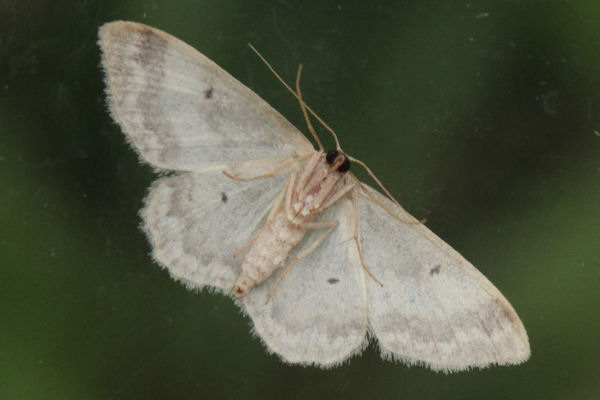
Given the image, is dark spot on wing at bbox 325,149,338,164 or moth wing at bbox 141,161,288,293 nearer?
dark spot on wing at bbox 325,149,338,164

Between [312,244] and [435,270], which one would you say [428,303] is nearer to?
[435,270]

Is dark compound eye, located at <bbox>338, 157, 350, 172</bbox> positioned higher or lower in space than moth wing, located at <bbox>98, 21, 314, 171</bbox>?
higher

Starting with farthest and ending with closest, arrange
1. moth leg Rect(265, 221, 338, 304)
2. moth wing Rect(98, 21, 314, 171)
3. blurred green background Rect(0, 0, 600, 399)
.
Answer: blurred green background Rect(0, 0, 600, 399) → moth leg Rect(265, 221, 338, 304) → moth wing Rect(98, 21, 314, 171)

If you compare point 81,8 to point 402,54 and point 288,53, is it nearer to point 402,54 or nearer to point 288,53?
point 288,53

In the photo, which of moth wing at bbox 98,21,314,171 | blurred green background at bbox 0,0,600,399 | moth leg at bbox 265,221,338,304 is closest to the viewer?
moth wing at bbox 98,21,314,171

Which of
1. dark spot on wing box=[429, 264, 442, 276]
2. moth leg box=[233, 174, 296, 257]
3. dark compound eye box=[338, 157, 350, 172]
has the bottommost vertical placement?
moth leg box=[233, 174, 296, 257]

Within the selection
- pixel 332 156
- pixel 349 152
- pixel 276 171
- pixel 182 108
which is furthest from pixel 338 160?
pixel 182 108

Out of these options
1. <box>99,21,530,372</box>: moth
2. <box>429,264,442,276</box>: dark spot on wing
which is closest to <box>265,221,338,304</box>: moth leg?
<box>99,21,530,372</box>: moth

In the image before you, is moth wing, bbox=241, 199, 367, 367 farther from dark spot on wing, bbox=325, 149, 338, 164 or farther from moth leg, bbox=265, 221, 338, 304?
dark spot on wing, bbox=325, 149, 338, 164
